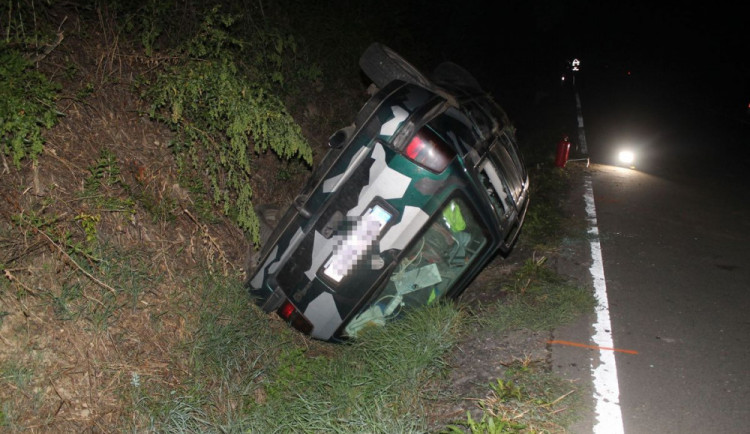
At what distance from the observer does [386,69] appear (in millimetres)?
5281

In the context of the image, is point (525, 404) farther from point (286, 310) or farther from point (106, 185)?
point (106, 185)

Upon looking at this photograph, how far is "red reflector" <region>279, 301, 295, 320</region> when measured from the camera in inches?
169

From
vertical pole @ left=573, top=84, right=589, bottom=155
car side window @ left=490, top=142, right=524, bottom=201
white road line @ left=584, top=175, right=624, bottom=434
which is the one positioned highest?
vertical pole @ left=573, top=84, right=589, bottom=155

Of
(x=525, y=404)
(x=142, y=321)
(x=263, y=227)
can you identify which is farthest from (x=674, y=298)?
(x=142, y=321)

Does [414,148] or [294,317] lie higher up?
[414,148]

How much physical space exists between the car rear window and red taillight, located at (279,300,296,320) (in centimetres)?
147

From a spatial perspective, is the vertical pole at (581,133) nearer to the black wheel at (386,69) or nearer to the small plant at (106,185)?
the black wheel at (386,69)

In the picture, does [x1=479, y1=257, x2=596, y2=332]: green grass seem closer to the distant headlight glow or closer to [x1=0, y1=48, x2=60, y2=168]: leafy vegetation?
[x1=0, y1=48, x2=60, y2=168]: leafy vegetation

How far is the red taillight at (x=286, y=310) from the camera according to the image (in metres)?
4.28

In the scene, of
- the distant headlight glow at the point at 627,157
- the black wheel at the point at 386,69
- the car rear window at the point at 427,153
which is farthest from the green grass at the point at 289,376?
the distant headlight glow at the point at 627,157

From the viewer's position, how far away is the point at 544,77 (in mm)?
22938

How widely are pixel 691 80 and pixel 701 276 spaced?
97.9ft

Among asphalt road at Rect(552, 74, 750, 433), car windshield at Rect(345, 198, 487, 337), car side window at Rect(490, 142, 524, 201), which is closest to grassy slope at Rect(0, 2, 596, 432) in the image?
car windshield at Rect(345, 198, 487, 337)

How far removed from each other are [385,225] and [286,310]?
3.45ft
